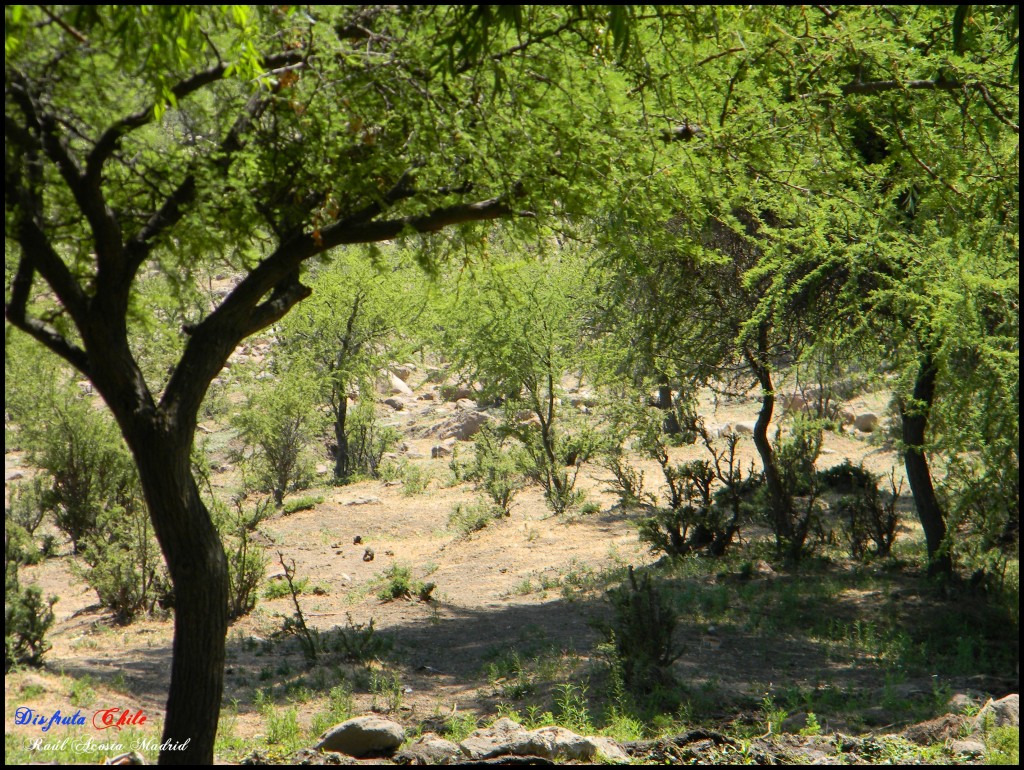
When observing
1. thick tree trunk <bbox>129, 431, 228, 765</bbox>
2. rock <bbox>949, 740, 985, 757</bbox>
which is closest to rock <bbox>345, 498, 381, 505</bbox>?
thick tree trunk <bbox>129, 431, 228, 765</bbox>

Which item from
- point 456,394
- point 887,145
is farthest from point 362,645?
point 456,394

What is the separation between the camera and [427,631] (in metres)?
9.69

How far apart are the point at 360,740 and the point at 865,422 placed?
23.8 m

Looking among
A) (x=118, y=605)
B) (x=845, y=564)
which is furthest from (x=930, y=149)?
(x=118, y=605)

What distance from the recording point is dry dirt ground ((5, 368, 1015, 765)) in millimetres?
7172

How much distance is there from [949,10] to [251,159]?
16.8ft

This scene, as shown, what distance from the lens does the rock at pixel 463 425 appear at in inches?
1160

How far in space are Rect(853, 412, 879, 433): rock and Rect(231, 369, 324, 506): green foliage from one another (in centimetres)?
1601

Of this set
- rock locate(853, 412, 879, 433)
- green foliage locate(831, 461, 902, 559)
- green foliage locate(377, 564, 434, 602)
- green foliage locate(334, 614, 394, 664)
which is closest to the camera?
green foliage locate(334, 614, 394, 664)

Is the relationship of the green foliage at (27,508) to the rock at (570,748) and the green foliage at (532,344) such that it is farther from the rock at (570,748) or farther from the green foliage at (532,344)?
the rock at (570,748)

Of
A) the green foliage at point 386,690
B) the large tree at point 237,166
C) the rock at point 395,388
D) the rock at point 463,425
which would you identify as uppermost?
the rock at point 395,388

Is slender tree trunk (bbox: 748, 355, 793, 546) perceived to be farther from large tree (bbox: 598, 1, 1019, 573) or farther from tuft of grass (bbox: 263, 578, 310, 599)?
tuft of grass (bbox: 263, 578, 310, 599)

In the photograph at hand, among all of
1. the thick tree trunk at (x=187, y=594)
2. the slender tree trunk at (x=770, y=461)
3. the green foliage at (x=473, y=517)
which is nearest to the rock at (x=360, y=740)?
the thick tree trunk at (x=187, y=594)

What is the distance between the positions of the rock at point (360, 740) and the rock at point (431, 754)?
15 centimetres
